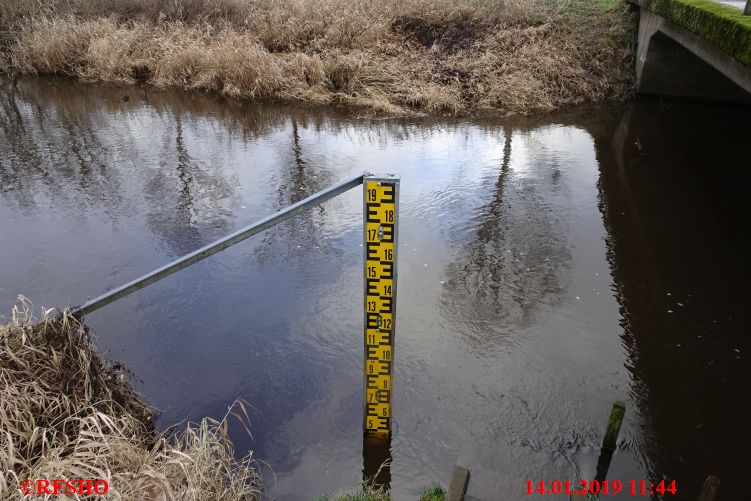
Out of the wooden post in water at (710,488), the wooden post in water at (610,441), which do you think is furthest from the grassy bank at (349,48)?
the wooden post in water at (710,488)

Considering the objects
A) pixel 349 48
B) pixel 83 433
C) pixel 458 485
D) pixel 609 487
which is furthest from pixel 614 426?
pixel 349 48

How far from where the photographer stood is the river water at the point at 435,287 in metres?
4.77

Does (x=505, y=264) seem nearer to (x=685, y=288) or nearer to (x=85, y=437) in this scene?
(x=685, y=288)

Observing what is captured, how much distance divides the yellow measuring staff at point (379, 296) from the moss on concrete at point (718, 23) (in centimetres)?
460

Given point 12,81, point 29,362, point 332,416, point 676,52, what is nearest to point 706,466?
point 332,416

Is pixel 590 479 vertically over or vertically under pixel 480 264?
under

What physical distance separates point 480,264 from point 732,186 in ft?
19.4

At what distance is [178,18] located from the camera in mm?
17500

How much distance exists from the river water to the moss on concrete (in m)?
2.72

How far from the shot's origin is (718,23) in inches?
273

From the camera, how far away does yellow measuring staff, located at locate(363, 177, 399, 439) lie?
3812 mm

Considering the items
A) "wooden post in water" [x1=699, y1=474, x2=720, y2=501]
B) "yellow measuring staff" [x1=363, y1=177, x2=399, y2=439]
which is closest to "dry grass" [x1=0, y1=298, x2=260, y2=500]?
"yellow measuring staff" [x1=363, y1=177, x2=399, y2=439]

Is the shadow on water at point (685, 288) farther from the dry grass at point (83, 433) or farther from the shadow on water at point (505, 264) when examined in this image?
the dry grass at point (83, 433)

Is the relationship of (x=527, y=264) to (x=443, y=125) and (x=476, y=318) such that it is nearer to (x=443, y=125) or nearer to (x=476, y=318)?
(x=476, y=318)
